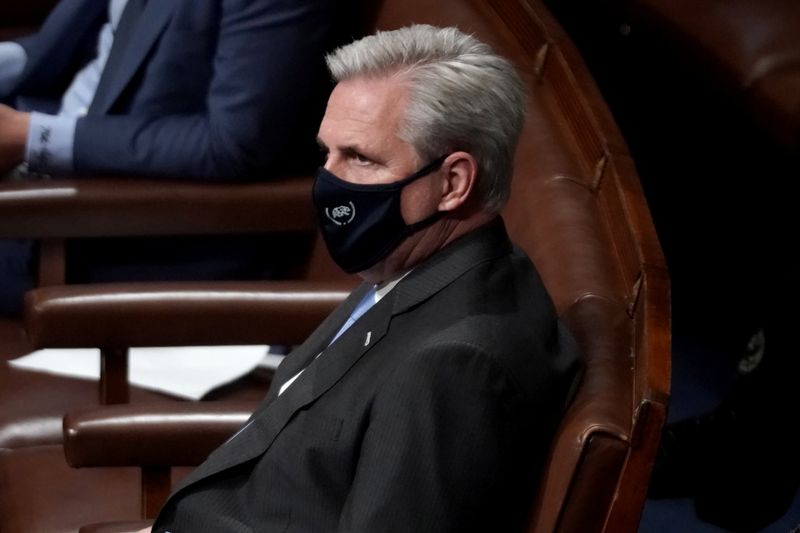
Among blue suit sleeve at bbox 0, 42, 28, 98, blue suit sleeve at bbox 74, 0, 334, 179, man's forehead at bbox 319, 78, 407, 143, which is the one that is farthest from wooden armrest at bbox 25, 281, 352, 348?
blue suit sleeve at bbox 0, 42, 28, 98

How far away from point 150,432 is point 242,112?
2.06ft

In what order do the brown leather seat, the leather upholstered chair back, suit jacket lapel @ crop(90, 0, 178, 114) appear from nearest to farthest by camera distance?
the leather upholstered chair back
the brown leather seat
suit jacket lapel @ crop(90, 0, 178, 114)

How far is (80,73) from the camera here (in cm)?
254

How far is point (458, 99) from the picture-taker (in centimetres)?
132

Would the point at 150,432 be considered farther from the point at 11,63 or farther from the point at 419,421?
the point at 11,63

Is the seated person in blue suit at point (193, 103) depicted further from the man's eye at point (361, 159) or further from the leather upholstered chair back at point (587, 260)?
the man's eye at point (361, 159)

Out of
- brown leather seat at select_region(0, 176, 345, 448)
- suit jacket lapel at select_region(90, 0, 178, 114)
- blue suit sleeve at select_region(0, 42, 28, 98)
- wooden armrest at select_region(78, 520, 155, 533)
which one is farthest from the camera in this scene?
blue suit sleeve at select_region(0, 42, 28, 98)

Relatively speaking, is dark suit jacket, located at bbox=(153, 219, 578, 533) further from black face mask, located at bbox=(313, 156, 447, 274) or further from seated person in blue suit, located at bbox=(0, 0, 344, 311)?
seated person in blue suit, located at bbox=(0, 0, 344, 311)

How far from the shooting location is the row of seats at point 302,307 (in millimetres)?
1162

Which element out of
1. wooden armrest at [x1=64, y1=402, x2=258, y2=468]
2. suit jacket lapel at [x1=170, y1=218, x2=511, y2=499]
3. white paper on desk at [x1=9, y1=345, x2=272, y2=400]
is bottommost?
white paper on desk at [x1=9, y1=345, x2=272, y2=400]

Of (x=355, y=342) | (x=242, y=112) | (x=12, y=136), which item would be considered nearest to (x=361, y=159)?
(x=355, y=342)

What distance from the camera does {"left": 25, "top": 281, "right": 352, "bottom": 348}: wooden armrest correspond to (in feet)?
6.12

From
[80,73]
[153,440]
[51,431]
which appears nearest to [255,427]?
[153,440]

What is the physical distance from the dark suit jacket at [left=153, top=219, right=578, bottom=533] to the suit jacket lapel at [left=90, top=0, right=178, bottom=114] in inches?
37.2
